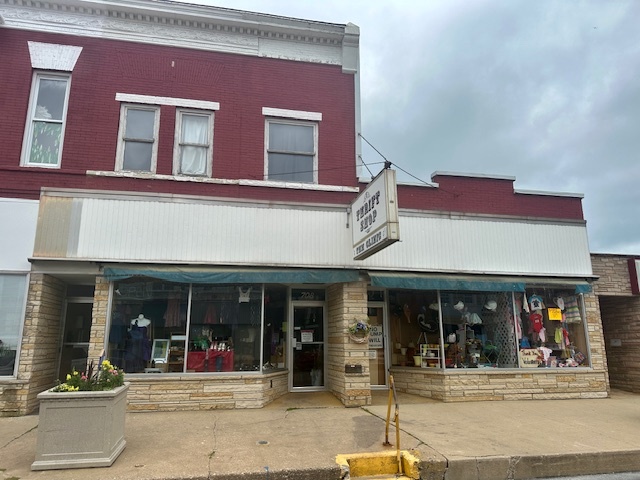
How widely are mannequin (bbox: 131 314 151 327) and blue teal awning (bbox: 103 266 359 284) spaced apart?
3.00 ft

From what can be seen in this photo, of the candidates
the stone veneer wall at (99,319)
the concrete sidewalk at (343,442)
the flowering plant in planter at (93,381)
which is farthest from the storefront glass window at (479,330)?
the stone veneer wall at (99,319)

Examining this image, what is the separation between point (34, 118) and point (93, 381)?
6.76 meters

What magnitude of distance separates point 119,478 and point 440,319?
25.3ft

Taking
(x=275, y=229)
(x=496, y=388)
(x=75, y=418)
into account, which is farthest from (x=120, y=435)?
→ (x=496, y=388)

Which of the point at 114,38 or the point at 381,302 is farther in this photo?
the point at 381,302

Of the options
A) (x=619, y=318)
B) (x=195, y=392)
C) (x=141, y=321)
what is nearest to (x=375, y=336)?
(x=195, y=392)

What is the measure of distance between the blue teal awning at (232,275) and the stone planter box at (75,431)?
12.1ft

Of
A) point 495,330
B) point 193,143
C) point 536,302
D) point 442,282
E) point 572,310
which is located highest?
point 193,143

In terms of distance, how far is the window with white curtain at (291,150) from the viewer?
35.6ft

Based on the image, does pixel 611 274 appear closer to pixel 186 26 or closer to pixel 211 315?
pixel 211 315

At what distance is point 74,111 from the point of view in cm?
1003

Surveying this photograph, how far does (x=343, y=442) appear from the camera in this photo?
668cm

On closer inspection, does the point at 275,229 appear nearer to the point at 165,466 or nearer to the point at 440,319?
the point at 440,319

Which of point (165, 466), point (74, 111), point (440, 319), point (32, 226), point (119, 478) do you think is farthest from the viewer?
point (440, 319)
